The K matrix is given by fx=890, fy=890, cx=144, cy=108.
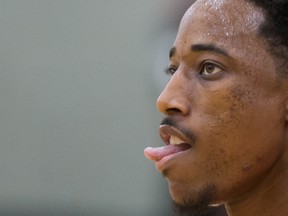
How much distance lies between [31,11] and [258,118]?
18.9ft

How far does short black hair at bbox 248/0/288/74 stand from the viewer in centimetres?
301

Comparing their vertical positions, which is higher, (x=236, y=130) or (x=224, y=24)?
(x=224, y=24)

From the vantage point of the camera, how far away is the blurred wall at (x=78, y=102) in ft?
27.1

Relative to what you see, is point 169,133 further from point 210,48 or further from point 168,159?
point 210,48

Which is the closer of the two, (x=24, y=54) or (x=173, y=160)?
(x=173, y=160)

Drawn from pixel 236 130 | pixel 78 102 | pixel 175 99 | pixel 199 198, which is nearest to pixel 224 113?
pixel 236 130

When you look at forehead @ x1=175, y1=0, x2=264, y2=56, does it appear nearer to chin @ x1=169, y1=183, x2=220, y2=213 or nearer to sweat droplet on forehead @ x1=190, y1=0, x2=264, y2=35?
sweat droplet on forehead @ x1=190, y1=0, x2=264, y2=35

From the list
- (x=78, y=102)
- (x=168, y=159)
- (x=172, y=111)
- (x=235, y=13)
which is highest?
(x=78, y=102)

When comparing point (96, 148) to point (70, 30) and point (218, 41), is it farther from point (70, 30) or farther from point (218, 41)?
point (218, 41)

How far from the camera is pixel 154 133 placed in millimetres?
8133

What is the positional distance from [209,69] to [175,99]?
157 mm

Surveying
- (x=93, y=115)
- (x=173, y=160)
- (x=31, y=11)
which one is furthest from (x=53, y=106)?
(x=173, y=160)

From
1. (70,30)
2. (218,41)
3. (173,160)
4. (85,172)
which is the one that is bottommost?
(173,160)

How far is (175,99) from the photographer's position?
3053 mm
